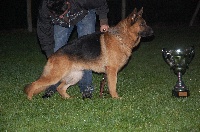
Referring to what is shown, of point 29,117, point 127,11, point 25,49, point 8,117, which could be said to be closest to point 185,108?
point 29,117

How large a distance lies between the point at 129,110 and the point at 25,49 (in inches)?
326

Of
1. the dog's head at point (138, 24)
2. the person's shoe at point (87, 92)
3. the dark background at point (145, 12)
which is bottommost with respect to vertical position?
the dark background at point (145, 12)

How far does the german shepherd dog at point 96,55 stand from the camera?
17.8 feet

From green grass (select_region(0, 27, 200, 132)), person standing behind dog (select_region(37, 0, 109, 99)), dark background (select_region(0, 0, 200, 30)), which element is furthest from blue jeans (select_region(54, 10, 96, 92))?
dark background (select_region(0, 0, 200, 30))

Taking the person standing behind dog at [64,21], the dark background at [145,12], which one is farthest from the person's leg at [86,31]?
the dark background at [145,12]

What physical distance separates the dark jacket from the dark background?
13.1 m

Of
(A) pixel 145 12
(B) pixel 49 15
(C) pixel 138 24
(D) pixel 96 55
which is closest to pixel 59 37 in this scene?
(B) pixel 49 15

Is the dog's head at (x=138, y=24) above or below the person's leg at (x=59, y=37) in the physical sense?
above

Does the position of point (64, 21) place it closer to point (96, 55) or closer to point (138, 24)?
point (96, 55)

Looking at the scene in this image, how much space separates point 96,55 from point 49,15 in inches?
41.1

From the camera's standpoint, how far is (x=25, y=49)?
40.7 feet

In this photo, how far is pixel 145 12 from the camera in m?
19.6

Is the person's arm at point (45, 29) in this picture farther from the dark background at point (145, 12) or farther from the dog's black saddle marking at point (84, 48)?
the dark background at point (145, 12)

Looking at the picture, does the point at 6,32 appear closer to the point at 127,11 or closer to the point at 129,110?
the point at 127,11
